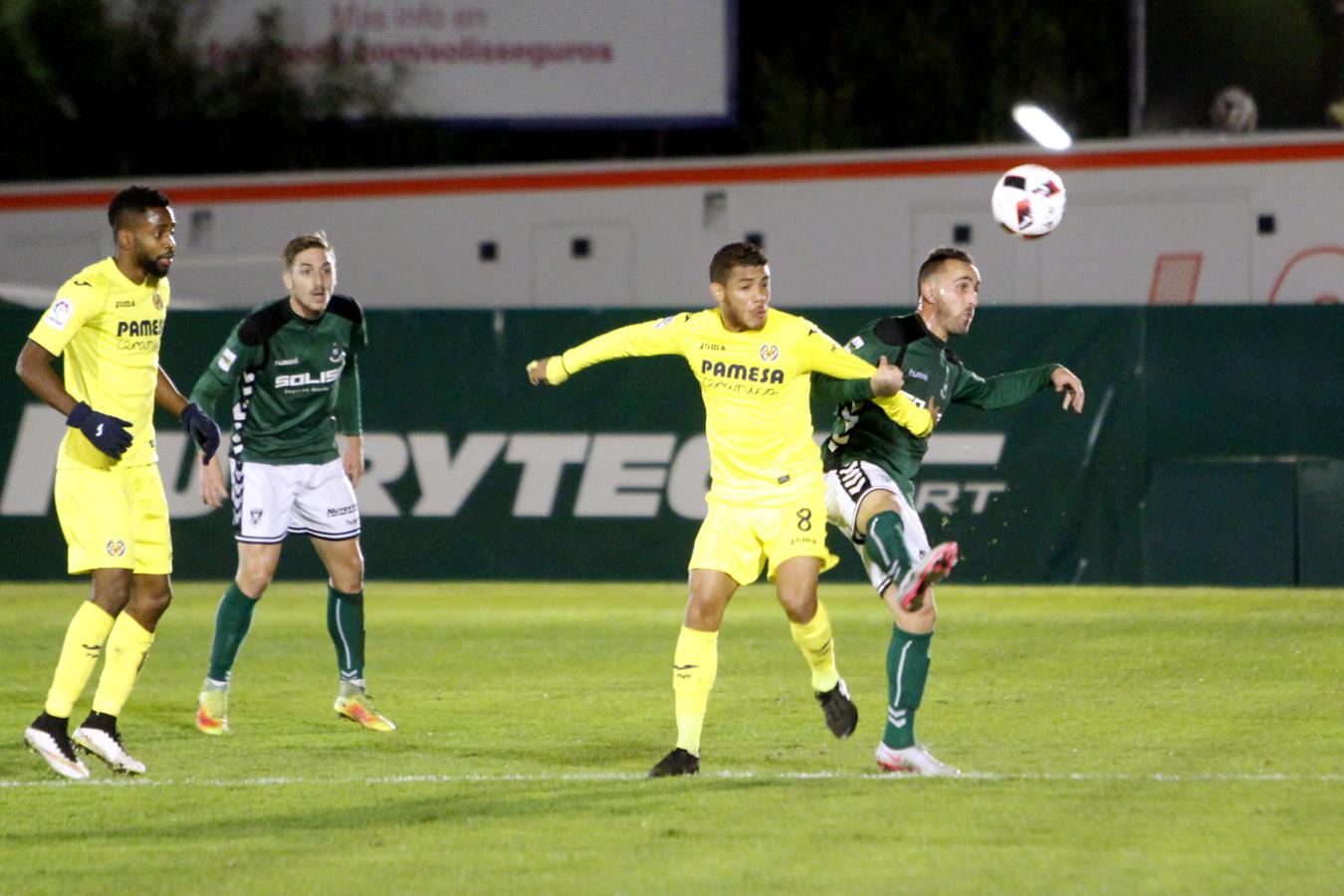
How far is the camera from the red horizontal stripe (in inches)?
797

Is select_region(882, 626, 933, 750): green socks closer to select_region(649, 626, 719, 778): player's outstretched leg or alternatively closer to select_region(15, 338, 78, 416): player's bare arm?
select_region(649, 626, 719, 778): player's outstretched leg

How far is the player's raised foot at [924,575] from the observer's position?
768 cm

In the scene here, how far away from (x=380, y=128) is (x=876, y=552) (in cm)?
2222

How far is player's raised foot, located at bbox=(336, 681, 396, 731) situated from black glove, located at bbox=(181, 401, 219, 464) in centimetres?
159

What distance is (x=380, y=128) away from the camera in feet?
96.3

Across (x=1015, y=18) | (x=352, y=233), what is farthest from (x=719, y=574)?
(x=1015, y=18)

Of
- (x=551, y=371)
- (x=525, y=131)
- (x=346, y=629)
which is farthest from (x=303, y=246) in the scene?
(x=525, y=131)

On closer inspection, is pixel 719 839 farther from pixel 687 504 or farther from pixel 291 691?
pixel 687 504

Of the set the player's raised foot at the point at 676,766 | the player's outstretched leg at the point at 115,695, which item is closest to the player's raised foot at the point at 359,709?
the player's outstretched leg at the point at 115,695

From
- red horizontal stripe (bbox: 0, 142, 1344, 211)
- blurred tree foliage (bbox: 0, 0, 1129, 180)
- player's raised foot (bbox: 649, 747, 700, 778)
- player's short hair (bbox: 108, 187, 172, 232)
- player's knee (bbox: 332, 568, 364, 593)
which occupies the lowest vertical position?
player's raised foot (bbox: 649, 747, 700, 778)

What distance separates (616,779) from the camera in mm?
8016

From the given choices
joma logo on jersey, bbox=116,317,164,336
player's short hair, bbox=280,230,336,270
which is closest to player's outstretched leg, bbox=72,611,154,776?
joma logo on jersey, bbox=116,317,164,336

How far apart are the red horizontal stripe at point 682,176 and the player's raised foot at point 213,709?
12509mm

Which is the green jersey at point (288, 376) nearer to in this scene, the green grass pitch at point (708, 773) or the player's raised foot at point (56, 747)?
the green grass pitch at point (708, 773)
